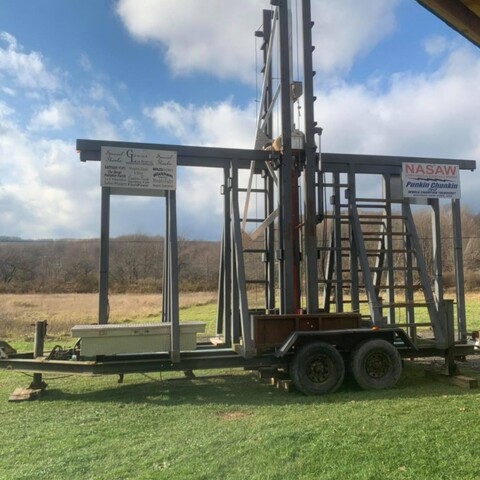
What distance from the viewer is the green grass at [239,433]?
177 inches

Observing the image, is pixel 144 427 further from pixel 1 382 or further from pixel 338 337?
pixel 1 382

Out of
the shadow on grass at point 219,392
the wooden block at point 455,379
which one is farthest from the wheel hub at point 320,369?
the wooden block at point 455,379

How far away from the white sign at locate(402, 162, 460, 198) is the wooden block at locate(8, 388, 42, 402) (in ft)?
23.0

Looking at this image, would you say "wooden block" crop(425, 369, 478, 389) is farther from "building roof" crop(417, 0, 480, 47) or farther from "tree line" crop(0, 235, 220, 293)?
"tree line" crop(0, 235, 220, 293)

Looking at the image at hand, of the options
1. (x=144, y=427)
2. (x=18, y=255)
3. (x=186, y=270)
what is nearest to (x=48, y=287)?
(x=18, y=255)

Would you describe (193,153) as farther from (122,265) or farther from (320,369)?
(122,265)

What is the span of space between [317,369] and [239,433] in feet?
8.43

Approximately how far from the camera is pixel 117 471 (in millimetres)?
4516

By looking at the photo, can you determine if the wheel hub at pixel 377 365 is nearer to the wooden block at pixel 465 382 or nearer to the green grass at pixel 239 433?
the green grass at pixel 239 433

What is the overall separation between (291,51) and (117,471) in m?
7.00

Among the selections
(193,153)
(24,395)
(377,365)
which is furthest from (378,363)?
(24,395)

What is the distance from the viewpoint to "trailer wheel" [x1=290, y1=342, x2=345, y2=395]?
25.2 feet

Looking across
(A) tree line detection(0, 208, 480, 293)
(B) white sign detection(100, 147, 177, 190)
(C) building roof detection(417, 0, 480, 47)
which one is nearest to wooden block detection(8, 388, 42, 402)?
(B) white sign detection(100, 147, 177, 190)

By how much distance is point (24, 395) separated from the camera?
760 cm
